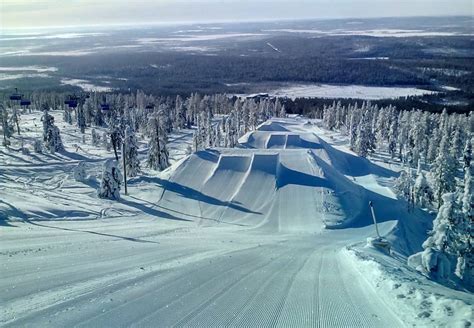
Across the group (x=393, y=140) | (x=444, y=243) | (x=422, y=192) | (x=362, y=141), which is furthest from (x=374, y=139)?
(x=444, y=243)

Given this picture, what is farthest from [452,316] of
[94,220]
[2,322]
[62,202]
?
[62,202]

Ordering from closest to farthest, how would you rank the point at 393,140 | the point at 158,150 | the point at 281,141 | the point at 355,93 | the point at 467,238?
the point at 467,238 < the point at 158,150 < the point at 281,141 < the point at 393,140 < the point at 355,93

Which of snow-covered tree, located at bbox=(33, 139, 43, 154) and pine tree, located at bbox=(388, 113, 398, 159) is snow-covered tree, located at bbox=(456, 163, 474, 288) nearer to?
pine tree, located at bbox=(388, 113, 398, 159)

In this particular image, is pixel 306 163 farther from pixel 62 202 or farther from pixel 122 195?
pixel 62 202

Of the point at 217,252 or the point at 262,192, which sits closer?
the point at 217,252

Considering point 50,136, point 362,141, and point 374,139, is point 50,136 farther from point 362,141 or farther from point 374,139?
point 374,139

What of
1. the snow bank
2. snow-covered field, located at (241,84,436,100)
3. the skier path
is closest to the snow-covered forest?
the snow bank

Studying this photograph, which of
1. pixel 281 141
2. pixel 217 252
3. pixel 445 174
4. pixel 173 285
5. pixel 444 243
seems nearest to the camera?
pixel 173 285

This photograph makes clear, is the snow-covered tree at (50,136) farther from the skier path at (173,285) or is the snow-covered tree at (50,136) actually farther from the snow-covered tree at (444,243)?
the snow-covered tree at (444,243)
